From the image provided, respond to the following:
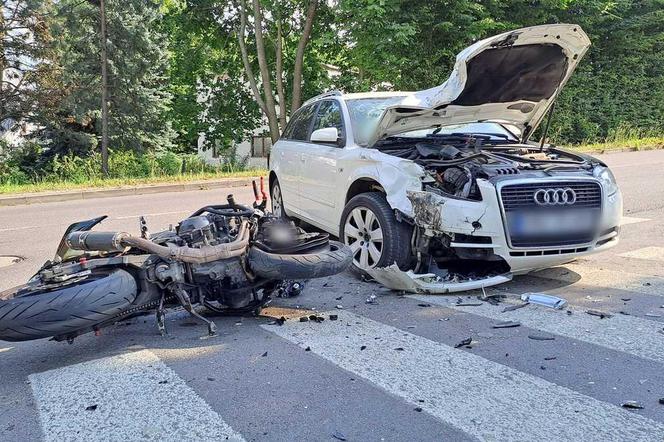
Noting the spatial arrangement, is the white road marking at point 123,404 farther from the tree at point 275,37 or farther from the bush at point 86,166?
the tree at point 275,37

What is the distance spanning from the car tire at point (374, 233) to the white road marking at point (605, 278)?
5.04ft

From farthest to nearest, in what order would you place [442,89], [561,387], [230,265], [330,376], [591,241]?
[442,89] → [591,241] → [230,265] → [330,376] → [561,387]

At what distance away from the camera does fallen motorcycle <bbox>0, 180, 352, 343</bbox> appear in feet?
11.8

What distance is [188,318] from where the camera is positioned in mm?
4809

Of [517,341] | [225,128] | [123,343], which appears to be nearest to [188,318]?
[123,343]

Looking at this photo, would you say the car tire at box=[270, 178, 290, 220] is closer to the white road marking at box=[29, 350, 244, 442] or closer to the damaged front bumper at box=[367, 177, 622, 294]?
the damaged front bumper at box=[367, 177, 622, 294]

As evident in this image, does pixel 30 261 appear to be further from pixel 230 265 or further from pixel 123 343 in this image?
→ pixel 230 265

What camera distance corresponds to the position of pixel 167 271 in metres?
4.09

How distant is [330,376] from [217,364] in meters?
0.77

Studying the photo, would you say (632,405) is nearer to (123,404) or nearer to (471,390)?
(471,390)

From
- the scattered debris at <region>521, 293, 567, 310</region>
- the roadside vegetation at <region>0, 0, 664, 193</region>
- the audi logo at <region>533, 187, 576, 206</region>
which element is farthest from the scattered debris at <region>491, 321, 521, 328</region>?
the roadside vegetation at <region>0, 0, 664, 193</region>

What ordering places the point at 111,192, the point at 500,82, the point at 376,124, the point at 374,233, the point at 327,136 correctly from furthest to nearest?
the point at 111,192, the point at 327,136, the point at 376,124, the point at 500,82, the point at 374,233

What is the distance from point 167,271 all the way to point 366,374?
1.60m

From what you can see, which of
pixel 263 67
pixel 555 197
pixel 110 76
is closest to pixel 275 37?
pixel 263 67
